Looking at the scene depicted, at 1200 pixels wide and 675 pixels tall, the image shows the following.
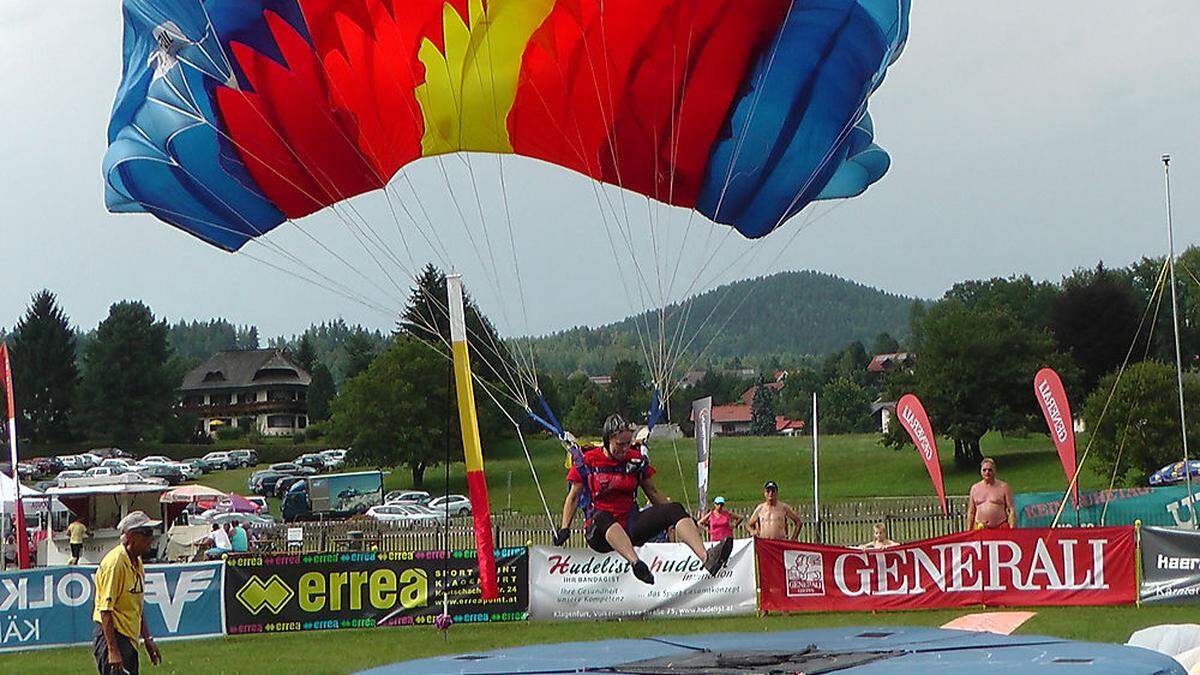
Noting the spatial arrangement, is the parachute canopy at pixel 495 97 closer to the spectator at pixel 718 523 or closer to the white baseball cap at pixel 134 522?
the spectator at pixel 718 523

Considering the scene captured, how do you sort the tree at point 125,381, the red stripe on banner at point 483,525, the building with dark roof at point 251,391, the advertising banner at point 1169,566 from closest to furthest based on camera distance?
the red stripe on banner at point 483,525 → the advertising banner at point 1169,566 → the tree at point 125,381 → the building with dark roof at point 251,391

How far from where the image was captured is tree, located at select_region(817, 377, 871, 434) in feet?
304

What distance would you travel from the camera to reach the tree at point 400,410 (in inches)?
1976

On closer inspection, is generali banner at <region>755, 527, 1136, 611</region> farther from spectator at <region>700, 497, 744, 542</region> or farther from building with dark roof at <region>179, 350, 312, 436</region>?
building with dark roof at <region>179, 350, 312, 436</region>

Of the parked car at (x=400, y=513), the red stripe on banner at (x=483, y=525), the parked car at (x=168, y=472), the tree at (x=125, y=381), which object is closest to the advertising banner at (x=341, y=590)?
the red stripe on banner at (x=483, y=525)

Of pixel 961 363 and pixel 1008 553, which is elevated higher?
pixel 961 363

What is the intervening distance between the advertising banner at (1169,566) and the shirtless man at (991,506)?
1.30 m

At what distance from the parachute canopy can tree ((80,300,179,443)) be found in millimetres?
72713

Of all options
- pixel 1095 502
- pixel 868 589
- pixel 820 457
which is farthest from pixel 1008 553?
pixel 820 457

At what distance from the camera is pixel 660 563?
13.9 m

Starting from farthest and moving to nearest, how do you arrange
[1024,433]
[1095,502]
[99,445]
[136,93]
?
[99,445], [1024,433], [1095,502], [136,93]

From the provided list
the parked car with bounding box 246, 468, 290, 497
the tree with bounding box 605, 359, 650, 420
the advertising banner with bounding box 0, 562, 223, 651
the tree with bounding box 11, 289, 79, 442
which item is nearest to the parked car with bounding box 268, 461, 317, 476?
the parked car with bounding box 246, 468, 290, 497

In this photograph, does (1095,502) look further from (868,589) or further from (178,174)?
(178,174)

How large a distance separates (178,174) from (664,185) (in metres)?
3.93
